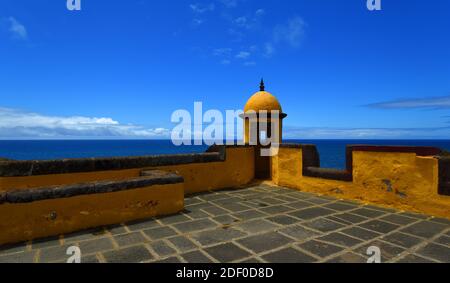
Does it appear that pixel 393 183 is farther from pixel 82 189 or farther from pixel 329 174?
pixel 82 189

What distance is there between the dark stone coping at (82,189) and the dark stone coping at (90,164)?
1266 millimetres

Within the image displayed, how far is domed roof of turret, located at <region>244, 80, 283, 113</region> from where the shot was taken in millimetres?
Answer: 9289

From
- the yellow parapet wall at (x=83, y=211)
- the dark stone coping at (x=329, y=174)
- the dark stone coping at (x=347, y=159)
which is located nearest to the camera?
the yellow parapet wall at (x=83, y=211)

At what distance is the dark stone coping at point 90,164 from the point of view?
16.4 feet

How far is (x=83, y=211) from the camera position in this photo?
438cm

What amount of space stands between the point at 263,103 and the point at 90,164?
5.91 metres

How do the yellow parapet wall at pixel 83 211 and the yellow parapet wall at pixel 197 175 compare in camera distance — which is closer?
the yellow parapet wall at pixel 83 211

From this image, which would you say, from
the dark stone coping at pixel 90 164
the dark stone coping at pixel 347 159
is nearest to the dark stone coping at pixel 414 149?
the dark stone coping at pixel 347 159

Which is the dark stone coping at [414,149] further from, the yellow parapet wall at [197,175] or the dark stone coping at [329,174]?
the yellow parapet wall at [197,175]

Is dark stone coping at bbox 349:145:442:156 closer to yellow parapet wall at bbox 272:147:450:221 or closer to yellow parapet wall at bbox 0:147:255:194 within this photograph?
yellow parapet wall at bbox 272:147:450:221

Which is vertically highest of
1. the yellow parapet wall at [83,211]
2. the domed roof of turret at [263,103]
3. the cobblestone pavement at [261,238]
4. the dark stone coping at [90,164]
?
the domed roof of turret at [263,103]
